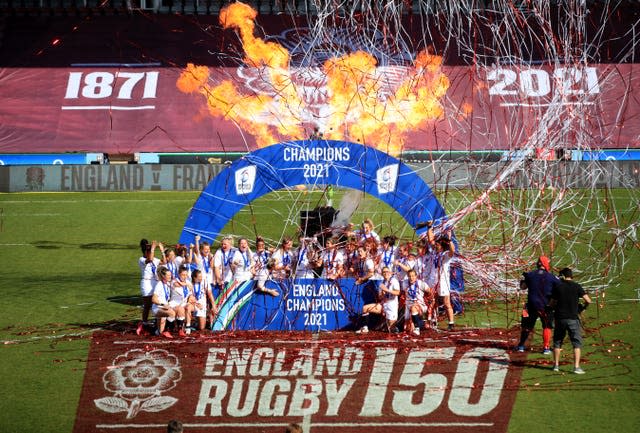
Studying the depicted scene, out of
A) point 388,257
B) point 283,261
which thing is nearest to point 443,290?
point 388,257

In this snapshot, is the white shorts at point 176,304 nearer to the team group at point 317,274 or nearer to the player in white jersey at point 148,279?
the team group at point 317,274

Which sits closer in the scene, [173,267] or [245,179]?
[173,267]

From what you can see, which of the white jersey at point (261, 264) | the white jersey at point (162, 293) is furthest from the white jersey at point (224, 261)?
the white jersey at point (162, 293)

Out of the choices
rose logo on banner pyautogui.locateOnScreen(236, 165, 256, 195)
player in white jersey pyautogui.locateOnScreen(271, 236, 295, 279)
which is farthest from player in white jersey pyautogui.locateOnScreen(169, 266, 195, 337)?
rose logo on banner pyautogui.locateOnScreen(236, 165, 256, 195)

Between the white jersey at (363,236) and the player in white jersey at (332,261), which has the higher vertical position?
the white jersey at (363,236)

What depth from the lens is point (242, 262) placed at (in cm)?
1695

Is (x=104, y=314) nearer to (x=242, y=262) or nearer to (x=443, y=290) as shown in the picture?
(x=242, y=262)

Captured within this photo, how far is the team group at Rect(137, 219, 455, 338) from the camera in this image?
15.9 metres

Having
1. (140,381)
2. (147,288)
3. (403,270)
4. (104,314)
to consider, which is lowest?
(140,381)

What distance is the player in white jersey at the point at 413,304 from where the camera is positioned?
15.8 metres

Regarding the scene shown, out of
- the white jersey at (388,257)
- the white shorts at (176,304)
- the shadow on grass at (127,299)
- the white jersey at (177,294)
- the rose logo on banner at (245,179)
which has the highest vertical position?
the rose logo on banner at (245,179)

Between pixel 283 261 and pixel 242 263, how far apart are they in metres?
0.77

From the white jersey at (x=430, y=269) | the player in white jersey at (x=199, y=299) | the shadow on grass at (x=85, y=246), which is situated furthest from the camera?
the shadow on grass at (x=85, y=246)

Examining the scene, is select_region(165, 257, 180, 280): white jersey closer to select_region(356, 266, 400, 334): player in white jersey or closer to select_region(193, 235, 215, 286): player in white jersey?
select_region(193, 235, 215, 286): player in white jersey
